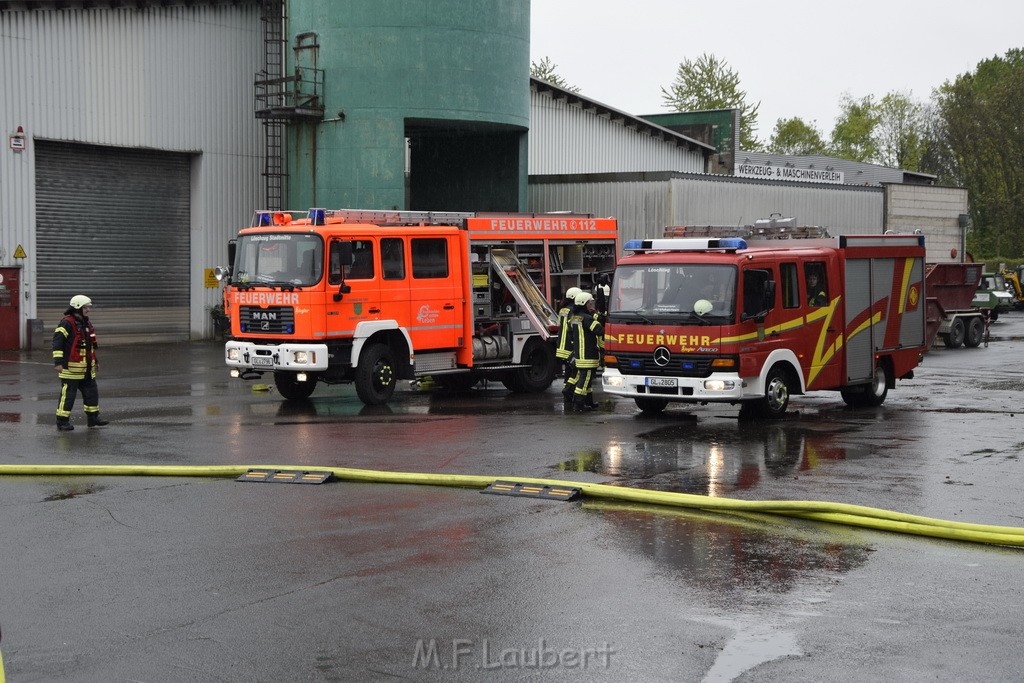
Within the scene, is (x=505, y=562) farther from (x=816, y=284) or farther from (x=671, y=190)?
(x=671, y=190)

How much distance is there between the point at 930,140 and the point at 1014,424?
7826 cm

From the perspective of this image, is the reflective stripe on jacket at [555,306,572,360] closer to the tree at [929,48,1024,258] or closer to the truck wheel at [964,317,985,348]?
the truck wheel at [964,317,985,348]

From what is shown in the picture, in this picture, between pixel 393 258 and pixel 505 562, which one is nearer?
pixel 505 562

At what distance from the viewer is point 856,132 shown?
106 meters

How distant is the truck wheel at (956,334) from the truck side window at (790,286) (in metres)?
17.1

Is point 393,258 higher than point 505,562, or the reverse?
point 393,258

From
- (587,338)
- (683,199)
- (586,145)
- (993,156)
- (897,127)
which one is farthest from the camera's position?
(897,127)

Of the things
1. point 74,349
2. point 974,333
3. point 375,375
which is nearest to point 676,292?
point 375,375

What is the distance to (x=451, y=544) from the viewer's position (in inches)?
366

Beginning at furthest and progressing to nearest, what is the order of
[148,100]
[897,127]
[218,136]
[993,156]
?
1. [897,127]
2. [993,156]
3. [218,136]
4. [148,100]

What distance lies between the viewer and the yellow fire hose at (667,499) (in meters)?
9.38

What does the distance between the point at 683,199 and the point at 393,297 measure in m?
14.6

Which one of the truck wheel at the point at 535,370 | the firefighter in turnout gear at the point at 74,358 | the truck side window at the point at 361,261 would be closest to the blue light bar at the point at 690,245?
the truck side window at the point at 361,261

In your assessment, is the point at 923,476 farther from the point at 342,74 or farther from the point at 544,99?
the point at 544,99
